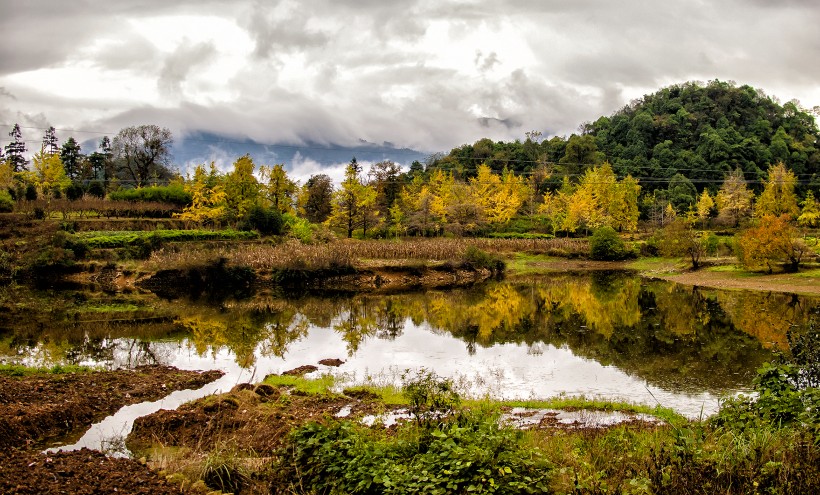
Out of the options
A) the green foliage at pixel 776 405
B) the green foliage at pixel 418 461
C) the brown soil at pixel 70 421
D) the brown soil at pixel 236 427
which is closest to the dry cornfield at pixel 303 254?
the brown soil at pixel 70 421

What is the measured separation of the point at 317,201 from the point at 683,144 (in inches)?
2713

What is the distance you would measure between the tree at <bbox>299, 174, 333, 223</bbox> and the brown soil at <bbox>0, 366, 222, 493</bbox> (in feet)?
167

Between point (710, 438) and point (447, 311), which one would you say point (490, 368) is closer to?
point (710, 438)

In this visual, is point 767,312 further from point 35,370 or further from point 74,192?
point 74,192

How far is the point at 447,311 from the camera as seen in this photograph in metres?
28.1

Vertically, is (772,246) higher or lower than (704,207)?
lower

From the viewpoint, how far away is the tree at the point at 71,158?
2905 inches

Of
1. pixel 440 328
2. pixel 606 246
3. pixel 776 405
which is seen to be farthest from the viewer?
pixel 606 246

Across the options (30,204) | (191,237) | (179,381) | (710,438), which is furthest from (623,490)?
(30,204)

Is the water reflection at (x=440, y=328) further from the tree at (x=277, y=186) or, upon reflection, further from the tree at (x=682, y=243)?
the tree at (x=277, y=186)

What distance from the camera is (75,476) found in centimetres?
755

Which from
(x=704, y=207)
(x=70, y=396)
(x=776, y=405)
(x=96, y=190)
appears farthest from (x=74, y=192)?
(x=704, y=207)

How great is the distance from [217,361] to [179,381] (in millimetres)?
2712

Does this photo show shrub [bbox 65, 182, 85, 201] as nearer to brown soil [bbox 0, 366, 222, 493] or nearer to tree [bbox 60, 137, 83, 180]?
tree [bbox 60, 137, 83, 180]
